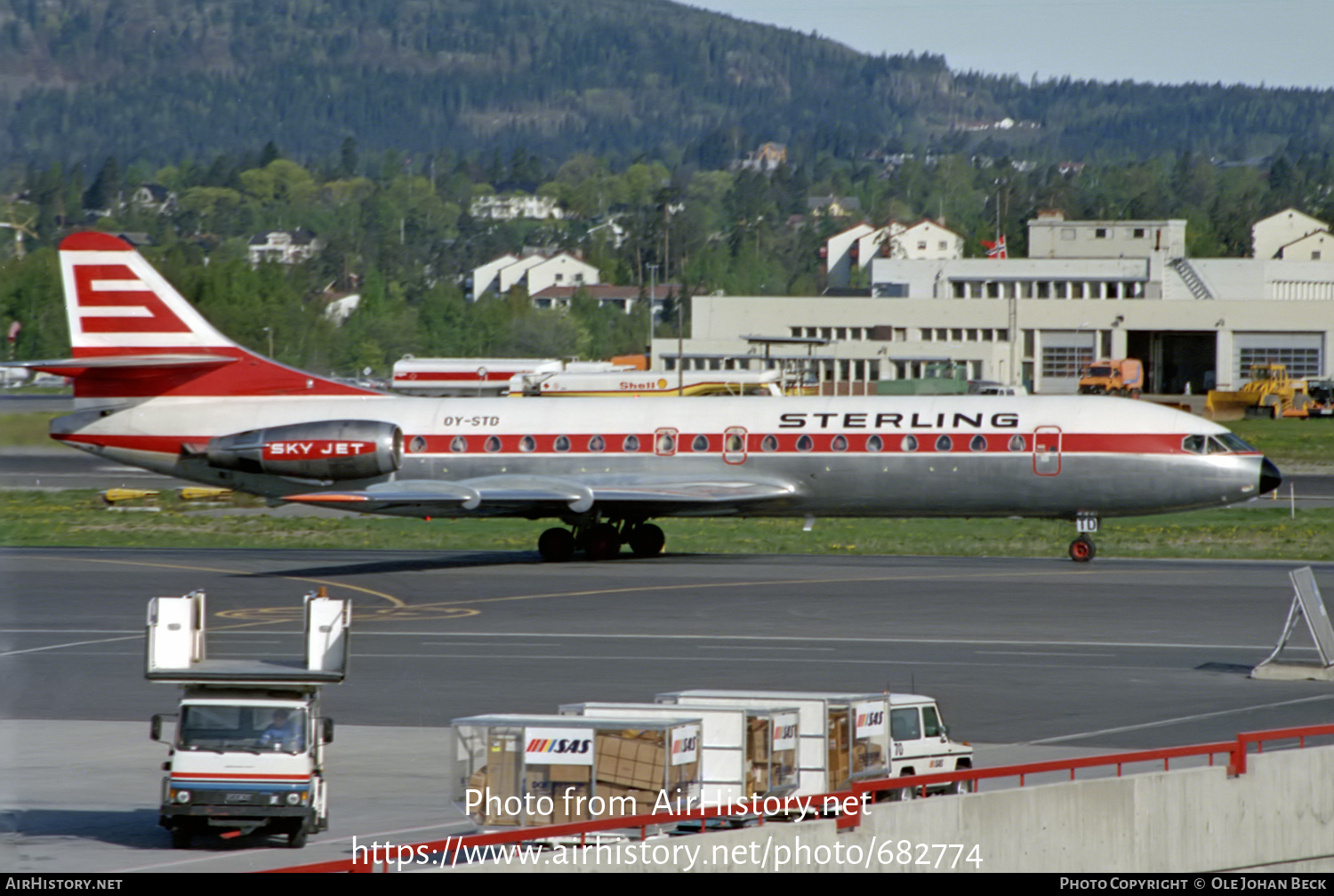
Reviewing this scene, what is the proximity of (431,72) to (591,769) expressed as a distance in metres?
41.4

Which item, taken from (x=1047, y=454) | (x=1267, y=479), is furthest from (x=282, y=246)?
(x=1267, y=479)

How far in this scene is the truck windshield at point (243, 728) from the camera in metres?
16.6

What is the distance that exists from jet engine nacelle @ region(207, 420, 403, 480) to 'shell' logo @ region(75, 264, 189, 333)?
3.77 m

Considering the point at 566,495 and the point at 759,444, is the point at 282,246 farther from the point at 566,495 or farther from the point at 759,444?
the point at 759,444

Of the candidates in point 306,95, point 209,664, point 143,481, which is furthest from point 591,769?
point 143,481

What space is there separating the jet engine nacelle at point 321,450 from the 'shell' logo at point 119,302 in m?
3.77

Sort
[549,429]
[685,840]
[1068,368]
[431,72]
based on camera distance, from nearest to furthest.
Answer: [685,840], [549,429], [431,72], [1068,368]

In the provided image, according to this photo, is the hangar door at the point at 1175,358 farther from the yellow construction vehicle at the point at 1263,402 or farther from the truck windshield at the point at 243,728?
the truck windshield at the point at 243,728

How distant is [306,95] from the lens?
1270 inches

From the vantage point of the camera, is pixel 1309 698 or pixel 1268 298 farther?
pixel 1268 298

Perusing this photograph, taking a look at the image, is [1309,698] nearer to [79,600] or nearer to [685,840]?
[685,840]

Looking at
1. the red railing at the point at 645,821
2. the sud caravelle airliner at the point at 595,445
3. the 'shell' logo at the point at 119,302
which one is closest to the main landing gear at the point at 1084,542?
the sud caravelle airliner at the point at 595,445

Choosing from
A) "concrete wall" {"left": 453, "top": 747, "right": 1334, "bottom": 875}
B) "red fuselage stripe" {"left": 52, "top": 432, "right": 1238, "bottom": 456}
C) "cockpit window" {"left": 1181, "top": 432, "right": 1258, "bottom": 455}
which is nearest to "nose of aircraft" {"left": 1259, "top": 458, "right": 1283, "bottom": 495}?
"cockpit window" {"left": 1181, "top": 432, "right": 1258, "bottom": 455}

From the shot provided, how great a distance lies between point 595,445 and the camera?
42719mm
